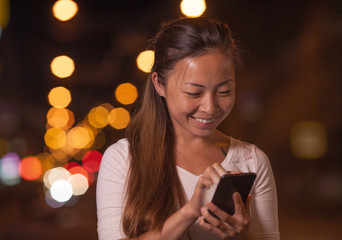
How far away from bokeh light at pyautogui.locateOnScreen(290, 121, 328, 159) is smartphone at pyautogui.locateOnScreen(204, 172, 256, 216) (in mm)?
16089

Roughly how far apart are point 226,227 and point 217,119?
575 millimetres

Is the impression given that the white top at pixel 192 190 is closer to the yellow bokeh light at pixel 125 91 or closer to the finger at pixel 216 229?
the finger at pixel 216 229

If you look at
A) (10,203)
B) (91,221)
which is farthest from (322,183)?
(10,203)

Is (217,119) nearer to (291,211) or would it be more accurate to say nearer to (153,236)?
(153,236)

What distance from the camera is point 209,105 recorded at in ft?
7.71

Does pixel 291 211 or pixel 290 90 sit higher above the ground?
pixel 290 90

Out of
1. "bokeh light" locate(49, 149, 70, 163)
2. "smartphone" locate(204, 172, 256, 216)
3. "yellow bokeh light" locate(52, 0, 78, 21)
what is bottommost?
"bokeh light" locate(49, 149, 70, 163)

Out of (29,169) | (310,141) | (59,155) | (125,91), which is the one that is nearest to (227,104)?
(125,91)

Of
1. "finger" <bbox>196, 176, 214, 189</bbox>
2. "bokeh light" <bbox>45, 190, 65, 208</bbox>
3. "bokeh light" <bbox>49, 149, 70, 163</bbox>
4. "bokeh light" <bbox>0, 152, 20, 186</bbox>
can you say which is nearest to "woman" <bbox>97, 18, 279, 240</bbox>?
"finger" <bbox>196, 176, 214, 189</bbox>

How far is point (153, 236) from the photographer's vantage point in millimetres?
2236

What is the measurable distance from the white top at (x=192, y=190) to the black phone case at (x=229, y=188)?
1.40ft

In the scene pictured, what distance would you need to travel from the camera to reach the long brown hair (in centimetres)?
238

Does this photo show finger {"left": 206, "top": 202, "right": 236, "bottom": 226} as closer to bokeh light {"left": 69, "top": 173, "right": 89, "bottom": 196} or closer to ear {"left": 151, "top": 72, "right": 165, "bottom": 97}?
ear {"left": 151, "top": 72, "right": 165, "bottom": 97}

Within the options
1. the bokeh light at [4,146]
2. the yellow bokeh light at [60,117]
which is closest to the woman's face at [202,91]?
the bokeh light at [4,146]
